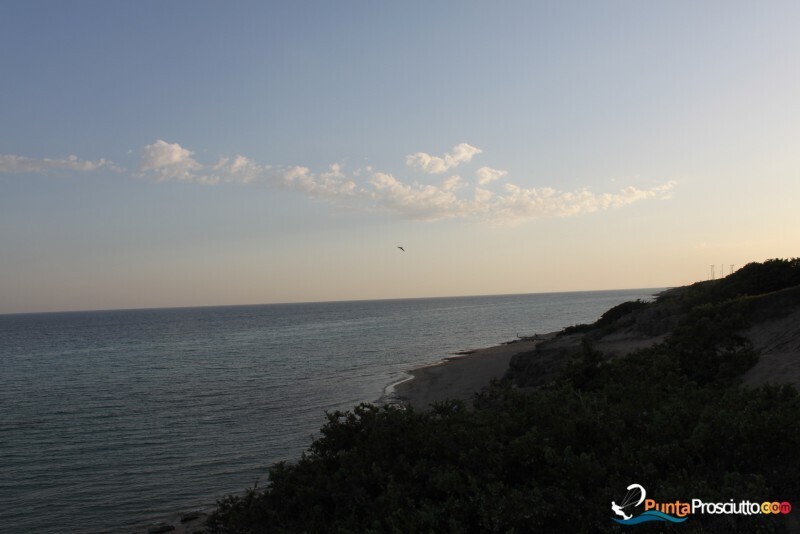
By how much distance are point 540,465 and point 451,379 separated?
34.5 metres

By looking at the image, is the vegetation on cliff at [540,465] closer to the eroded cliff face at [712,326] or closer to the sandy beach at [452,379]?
the eroded cliff face at [712,326]

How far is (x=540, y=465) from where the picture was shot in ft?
30.3

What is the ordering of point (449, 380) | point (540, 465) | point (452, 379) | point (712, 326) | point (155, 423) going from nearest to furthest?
point (540, 465)
point (712, 326)
point (155, 423)
point (449, 380)
point (452, 379)

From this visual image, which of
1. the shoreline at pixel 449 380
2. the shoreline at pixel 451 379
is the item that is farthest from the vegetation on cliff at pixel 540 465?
the shoreline at pixel 451 379

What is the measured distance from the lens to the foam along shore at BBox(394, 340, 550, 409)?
36188mm

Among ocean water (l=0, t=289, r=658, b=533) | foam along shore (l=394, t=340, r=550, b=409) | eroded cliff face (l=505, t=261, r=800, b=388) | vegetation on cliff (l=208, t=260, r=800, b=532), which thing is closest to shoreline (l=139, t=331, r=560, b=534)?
foam along shore (l=394, t=340, r=550, b=409)

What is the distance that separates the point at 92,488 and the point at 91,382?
33.1 m

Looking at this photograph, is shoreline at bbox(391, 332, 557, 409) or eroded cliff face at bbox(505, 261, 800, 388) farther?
shoreline at bbox(391, 332, 557, 409)

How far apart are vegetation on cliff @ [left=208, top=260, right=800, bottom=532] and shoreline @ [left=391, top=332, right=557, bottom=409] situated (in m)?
20.3

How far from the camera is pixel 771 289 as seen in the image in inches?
1102

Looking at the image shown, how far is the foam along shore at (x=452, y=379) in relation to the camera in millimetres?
36188

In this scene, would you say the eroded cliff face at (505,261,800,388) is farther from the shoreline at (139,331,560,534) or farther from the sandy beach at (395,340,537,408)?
the sandy beach at (395,340,537,408)

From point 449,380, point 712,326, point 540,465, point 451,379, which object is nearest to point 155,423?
point 449,380

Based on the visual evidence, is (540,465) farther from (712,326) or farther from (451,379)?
(451,379)
